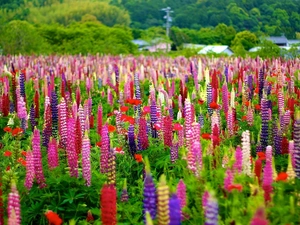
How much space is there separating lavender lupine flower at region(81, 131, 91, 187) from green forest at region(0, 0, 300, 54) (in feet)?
48.7

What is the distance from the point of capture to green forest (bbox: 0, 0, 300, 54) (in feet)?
88.3

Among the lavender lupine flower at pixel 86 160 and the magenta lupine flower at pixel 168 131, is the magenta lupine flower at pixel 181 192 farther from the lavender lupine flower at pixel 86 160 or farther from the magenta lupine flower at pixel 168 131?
the magenta lupine flower at pixel 168 131

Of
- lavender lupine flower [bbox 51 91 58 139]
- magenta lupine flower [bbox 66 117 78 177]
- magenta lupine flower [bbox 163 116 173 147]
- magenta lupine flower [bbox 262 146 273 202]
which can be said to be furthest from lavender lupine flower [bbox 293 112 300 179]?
lavender lupine flower [bbox 51 91 58 139]

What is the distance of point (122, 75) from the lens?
38.1 feet

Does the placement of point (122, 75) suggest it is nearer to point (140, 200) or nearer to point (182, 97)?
point (182, 97)

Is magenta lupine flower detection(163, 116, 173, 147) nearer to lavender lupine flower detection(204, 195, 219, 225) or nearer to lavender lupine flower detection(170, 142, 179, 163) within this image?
lavender lupine flower detection(170, 142, 179, 163)

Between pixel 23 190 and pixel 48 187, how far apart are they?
0.20m

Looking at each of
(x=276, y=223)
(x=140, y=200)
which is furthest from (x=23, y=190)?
(x=276, y=223)

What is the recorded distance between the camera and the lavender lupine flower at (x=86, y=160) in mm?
4266

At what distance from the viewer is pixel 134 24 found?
8606 cm

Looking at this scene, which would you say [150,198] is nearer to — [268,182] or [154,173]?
[268,182]

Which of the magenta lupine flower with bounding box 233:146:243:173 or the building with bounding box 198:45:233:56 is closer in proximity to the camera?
the magenta lupine flower with bounding box 233:146:243:173

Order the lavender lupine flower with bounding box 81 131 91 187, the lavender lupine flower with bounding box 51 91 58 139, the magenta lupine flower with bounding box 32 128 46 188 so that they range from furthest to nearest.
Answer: the lavender lupine flower with bounding box 51 91 58 139, the magenta lupine flower with bounding box 32 128 46 188, the lavender lupine flower with bounding box 81 131 91 187

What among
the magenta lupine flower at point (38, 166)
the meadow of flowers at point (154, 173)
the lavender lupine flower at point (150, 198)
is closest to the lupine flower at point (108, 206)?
the meadow of flowers at point (154, 173)
